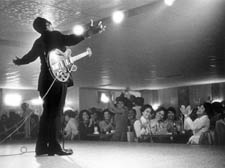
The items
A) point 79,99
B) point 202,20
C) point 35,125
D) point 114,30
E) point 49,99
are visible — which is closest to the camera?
point 49,99

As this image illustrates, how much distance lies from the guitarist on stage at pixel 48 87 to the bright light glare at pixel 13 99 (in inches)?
401

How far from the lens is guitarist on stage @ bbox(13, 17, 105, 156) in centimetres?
213

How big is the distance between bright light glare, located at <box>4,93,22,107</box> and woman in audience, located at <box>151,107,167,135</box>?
776cm

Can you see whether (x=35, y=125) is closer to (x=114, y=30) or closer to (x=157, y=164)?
(x=114, y=30)

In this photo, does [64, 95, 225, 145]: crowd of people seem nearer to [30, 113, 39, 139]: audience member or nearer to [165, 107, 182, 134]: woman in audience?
[165, 107, 182, 134]: woman in audience

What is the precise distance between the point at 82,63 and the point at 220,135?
3.44 metres

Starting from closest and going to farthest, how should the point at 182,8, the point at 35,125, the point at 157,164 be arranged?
the point at 157,164 → the point at 182,8 → the point at 35,125

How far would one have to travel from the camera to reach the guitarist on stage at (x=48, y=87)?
2.13 metres

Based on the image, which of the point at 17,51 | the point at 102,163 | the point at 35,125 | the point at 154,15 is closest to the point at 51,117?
the point at 102,163

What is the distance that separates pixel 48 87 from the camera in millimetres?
2119

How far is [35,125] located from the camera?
335 inches

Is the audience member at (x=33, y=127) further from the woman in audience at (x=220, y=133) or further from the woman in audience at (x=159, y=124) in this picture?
the woman in audience at (x=220, y=133)

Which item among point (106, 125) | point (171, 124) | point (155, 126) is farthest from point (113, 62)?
point (155, 126)

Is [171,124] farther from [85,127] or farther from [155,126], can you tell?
[85,127]
